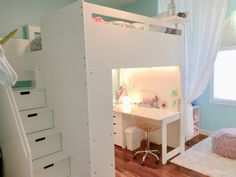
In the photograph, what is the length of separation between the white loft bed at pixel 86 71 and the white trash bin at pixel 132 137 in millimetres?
1316

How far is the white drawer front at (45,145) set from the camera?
2049 mm

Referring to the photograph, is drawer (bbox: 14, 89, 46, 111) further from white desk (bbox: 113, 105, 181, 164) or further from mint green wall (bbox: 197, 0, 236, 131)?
mint green wall (bbox: 197, 0, 236, 131)

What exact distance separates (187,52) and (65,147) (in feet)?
7.18

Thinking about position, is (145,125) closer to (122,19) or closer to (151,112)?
(151,112)

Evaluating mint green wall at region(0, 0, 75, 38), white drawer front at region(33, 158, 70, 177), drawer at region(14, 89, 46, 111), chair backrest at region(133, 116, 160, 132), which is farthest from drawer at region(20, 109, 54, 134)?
mint green wall at region(0, 0, 75, 38)

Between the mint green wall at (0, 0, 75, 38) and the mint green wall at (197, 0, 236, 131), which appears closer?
the mint green wall at (0, 0, 75, 38)

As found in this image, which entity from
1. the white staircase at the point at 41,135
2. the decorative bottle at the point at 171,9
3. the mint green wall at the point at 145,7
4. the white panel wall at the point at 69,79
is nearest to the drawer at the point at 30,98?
the white staircase at the point at 41,135

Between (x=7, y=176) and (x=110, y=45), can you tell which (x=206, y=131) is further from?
(x=7, y=176)

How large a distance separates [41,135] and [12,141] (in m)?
0.33

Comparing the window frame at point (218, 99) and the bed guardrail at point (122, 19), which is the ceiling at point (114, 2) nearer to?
the bed guardrail at point (122, 19)

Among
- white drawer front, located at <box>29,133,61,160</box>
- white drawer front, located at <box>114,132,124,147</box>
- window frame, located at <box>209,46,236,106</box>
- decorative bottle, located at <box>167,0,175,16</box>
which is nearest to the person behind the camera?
white drawer front, located at <box>29,133,61,160</box>

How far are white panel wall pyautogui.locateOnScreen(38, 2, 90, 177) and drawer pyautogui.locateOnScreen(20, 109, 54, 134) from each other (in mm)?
85

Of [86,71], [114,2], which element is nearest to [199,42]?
[86,71]

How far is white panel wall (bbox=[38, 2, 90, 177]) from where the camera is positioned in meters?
1.85
